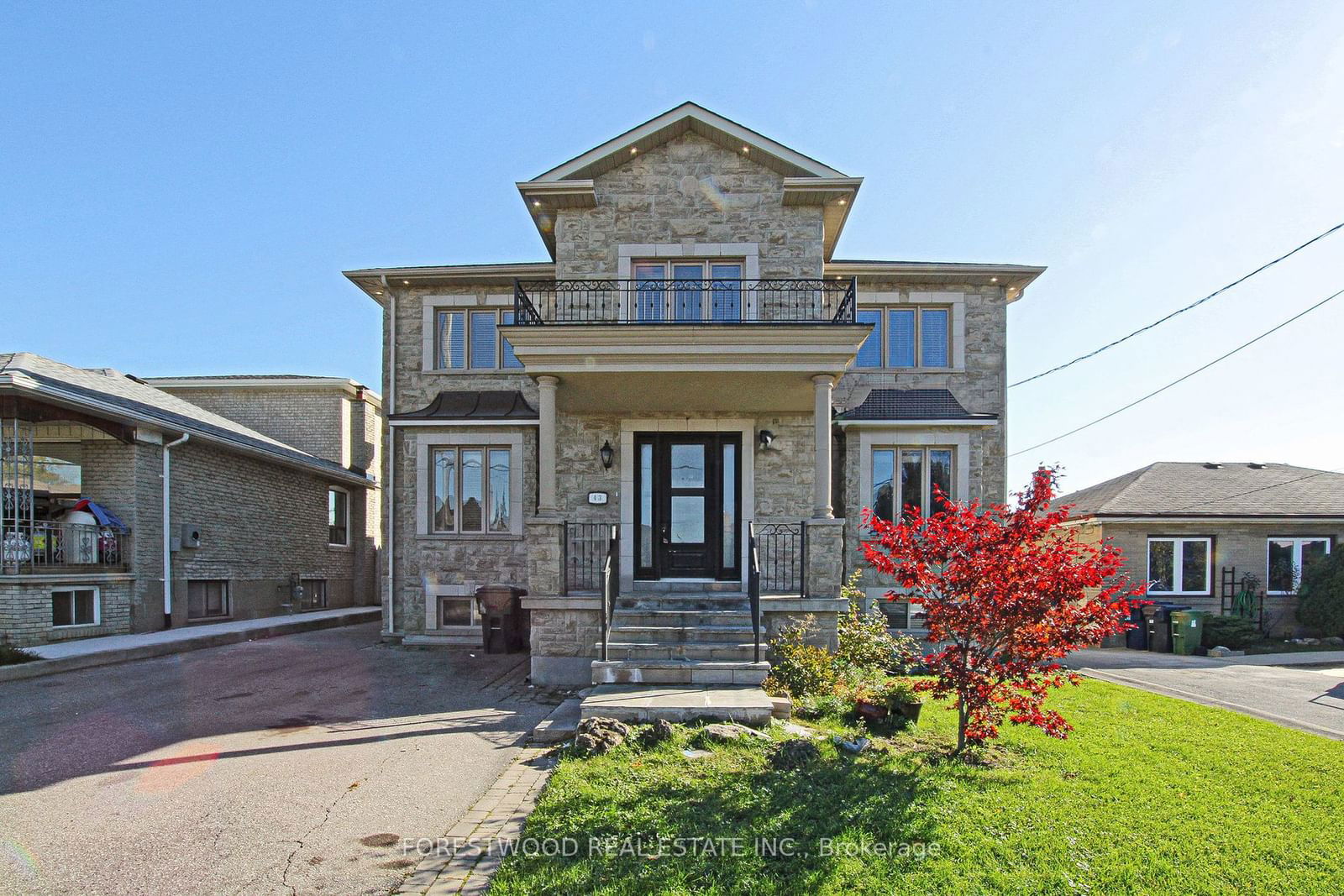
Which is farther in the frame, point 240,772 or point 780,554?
point 780,554

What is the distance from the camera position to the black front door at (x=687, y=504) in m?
10.5

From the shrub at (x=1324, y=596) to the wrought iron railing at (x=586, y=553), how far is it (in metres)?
14.9

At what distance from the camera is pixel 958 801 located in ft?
15.3

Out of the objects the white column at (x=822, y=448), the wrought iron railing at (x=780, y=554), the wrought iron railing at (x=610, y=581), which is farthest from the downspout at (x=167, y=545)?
the white column at (x=822, y=448)

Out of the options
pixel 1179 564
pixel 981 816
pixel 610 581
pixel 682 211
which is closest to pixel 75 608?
pixel 610 581

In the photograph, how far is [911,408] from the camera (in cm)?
1198

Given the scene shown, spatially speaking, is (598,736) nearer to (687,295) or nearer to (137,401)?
(687,295)

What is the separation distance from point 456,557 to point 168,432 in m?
6.08

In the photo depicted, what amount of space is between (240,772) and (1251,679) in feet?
40.7

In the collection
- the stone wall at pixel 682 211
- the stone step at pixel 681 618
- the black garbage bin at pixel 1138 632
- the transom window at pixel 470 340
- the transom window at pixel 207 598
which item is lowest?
the black garbage bin at pixel 1138 632

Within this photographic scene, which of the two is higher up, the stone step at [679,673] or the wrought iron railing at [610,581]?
the wrought iron railing at [610,581]

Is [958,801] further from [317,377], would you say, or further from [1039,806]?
[317,377]

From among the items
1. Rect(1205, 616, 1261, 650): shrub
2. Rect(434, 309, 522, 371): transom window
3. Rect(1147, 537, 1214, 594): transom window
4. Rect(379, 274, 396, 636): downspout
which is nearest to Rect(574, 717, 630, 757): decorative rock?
Rect(379, 274, 396, 636): downspout

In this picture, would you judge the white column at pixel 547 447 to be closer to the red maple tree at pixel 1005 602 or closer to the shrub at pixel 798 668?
the shrub at pixel 798 668
